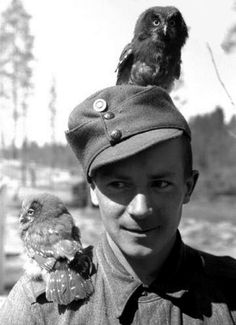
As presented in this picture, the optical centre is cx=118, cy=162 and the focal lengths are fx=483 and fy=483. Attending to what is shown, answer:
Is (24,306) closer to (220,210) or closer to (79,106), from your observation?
(79,106)

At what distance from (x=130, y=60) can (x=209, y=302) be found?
2.00 meters

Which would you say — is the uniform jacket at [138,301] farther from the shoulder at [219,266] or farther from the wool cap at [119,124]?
the wool cap at [119,124]

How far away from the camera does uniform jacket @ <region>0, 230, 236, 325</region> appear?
1975mm

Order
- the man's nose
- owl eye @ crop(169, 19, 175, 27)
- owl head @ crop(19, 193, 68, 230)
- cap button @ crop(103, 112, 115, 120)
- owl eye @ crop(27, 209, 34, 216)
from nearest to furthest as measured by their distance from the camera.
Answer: the man's nose
cap button @ crop(103, 112, 115, 120)
owl head @ crop(19, 193, 68, 230)
owl eye @ crop(27, 209, 34, 216)
owl eye @ crop(169, 19, 175, 27)

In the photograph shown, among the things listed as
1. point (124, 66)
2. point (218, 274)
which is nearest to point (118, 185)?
point (218, 274)

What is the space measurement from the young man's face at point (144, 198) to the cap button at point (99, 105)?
28cm

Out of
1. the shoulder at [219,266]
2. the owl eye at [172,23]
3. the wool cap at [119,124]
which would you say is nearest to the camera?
the wool cap at [119,124]

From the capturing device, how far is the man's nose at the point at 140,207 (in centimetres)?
182

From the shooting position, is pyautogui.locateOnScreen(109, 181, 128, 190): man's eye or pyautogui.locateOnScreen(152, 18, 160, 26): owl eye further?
pyautogui.locateOnScreen(152, 18, 160, 26): owl eye

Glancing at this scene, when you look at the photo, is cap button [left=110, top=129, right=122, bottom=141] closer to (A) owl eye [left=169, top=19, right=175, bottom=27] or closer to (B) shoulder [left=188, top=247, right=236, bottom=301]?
(B) shoulder [left=188, top=247, right=236, bottom=301]

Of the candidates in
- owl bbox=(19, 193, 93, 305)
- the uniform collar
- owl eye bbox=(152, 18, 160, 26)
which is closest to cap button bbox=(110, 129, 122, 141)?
the uniform collar

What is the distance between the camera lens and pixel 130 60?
348cm

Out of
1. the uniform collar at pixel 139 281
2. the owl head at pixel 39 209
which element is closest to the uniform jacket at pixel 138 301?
the uniform collar at pixel 139 281

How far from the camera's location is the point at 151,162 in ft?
6.15
